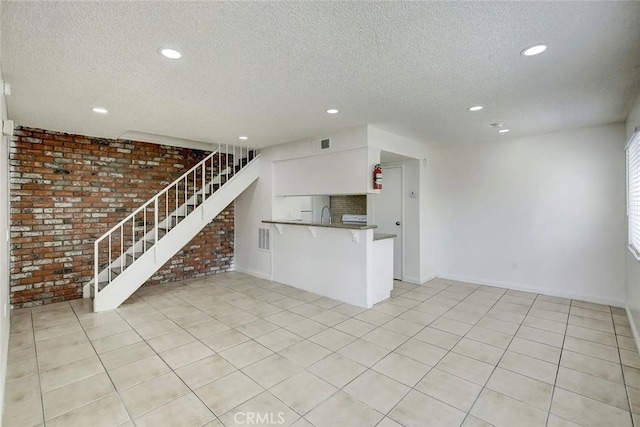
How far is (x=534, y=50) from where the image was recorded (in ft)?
7.02

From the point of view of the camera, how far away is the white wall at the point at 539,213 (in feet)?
13.8

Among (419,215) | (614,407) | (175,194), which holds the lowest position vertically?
(614,407)

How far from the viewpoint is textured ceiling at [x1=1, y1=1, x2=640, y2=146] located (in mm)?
1752

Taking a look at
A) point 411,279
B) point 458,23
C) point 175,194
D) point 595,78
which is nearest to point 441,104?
point 595,78

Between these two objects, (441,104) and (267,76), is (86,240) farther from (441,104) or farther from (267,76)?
(441,104)

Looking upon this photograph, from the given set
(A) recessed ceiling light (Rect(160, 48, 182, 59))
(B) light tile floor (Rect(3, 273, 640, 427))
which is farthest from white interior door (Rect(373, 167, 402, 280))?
(A) recessed ceiling light (Rect(160, 48, 182, 59))

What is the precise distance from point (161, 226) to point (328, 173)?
2.96m

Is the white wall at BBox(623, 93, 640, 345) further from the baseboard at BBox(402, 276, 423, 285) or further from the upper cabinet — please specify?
the upper cabinet

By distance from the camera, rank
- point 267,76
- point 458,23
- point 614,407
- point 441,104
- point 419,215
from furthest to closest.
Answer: point 419,215 < point 441,104 < point 267,76 < point 614,407 < point 458,23

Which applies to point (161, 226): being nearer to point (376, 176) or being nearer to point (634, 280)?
point (376, 176)

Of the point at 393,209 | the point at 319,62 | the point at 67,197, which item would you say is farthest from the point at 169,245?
the point at 393,209

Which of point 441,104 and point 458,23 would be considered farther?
point 441,104

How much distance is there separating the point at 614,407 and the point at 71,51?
4.50m

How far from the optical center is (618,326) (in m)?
3.49
